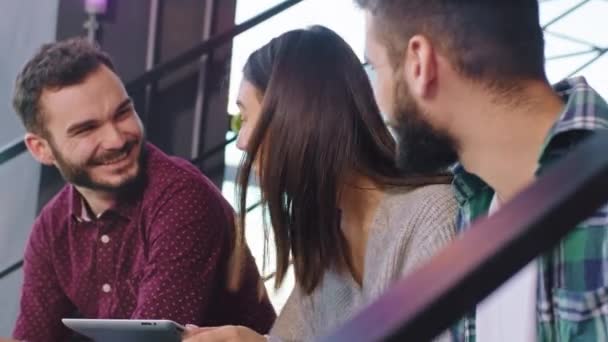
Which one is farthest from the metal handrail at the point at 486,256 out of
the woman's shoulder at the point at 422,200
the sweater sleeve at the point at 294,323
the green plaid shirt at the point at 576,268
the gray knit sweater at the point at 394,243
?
the sweater sleeve at the point at 294,323

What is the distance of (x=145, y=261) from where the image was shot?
1.95m

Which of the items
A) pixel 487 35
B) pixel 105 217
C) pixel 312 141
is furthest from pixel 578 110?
pixel 105 217

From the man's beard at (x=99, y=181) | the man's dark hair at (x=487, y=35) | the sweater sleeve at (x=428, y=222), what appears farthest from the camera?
the man's beard at (x=99, y=181)

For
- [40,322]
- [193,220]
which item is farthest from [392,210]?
[40,322]

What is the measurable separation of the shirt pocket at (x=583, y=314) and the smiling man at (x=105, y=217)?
0.98m

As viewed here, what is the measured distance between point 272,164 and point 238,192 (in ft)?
0.43

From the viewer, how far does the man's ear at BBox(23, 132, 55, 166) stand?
217 centimetres

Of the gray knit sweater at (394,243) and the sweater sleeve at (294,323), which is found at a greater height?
the gray knit sweater at (394,243)

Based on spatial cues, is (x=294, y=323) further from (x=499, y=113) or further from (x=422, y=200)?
(x=499, y=113)

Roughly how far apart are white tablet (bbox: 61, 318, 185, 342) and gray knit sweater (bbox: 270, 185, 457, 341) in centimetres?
24

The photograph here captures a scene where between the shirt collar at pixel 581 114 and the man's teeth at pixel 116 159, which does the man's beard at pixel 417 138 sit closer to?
the shirt collar at pixel 581 114

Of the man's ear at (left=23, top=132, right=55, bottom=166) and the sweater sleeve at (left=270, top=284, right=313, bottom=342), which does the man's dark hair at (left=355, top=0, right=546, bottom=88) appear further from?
the man's ear at (left=23, top=132, right=55, bottom=166)

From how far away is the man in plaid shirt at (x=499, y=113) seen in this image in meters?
1.00

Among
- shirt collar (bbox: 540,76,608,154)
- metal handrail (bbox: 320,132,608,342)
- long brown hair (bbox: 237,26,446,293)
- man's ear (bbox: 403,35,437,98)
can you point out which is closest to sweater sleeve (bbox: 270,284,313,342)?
long brown hair (bbox: 237,26,446,293)
